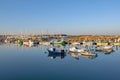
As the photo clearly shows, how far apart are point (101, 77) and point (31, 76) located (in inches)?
234

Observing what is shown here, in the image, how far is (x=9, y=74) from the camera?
20.7 meters

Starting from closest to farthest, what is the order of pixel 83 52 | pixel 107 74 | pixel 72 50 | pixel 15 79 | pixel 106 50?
pixel 15 79 → pixel 107 74 → pixel 83 52 → pixel 72 50 → pixel 106 50

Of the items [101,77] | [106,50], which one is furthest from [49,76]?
[106,50]

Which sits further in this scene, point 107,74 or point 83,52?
point 83,52

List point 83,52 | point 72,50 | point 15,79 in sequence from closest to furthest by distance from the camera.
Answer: point 15,79 → point 83,52 → point 72,50

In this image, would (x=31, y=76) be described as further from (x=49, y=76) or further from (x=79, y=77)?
(x=79, y=77)

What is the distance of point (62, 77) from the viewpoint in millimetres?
19344

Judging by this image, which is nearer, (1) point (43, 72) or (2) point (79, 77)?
(2) point (79, 77)

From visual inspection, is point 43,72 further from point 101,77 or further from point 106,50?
point 106,50

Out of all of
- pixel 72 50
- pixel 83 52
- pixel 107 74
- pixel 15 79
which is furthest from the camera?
pixel 72 50

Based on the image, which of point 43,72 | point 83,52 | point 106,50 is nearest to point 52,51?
point 83,52

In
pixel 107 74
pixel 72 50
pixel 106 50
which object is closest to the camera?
pixel 107 74

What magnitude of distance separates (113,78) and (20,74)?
8.17 meters

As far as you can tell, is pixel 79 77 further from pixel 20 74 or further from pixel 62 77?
pixel 20 74
